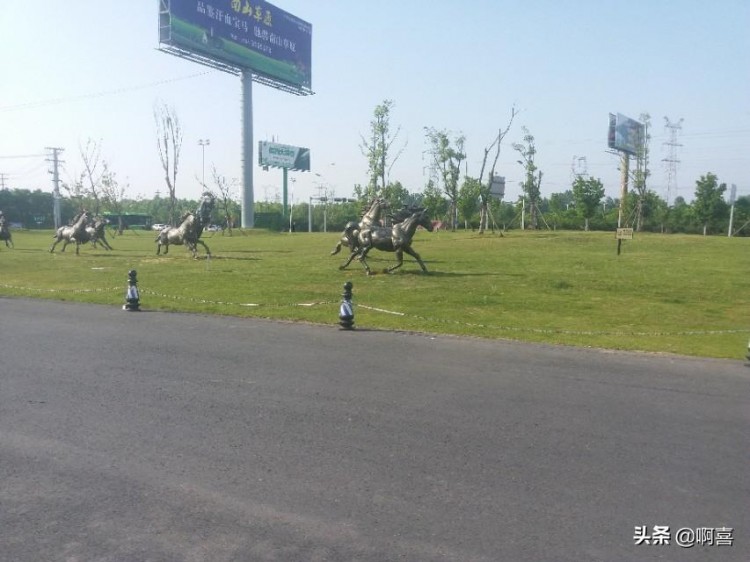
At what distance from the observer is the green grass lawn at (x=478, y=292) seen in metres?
12.6

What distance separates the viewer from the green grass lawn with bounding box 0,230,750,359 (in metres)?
12.6

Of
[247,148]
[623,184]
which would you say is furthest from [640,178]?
[247,148]

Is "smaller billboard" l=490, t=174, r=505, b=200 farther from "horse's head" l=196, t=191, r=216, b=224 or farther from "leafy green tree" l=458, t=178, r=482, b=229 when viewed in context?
"horse's head" l=196, t=191, r=216, b=224

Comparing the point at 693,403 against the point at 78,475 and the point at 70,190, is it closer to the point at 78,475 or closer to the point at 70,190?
the point at 78,475

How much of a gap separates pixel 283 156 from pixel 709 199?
5796 cm

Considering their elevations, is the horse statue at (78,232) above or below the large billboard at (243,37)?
below

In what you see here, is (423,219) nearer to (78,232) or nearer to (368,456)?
(368,456)

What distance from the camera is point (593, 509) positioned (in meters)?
4.47

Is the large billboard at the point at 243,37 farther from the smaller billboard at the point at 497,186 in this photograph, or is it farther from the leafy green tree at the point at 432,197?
the smaller billboard at the point at 497,186

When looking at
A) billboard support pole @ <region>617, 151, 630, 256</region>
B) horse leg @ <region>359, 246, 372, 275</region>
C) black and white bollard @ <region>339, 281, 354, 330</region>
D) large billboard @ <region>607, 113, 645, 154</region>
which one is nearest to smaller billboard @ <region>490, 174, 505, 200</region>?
billboard support pole @ <region>617, 151, 630, 256</region>

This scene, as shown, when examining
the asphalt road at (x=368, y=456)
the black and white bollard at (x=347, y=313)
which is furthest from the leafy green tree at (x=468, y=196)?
the asphalt road at (x=368, y=456)

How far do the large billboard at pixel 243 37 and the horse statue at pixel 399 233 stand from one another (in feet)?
145

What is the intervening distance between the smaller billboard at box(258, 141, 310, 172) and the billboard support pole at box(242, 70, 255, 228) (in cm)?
1941

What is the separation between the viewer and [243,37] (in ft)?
213
